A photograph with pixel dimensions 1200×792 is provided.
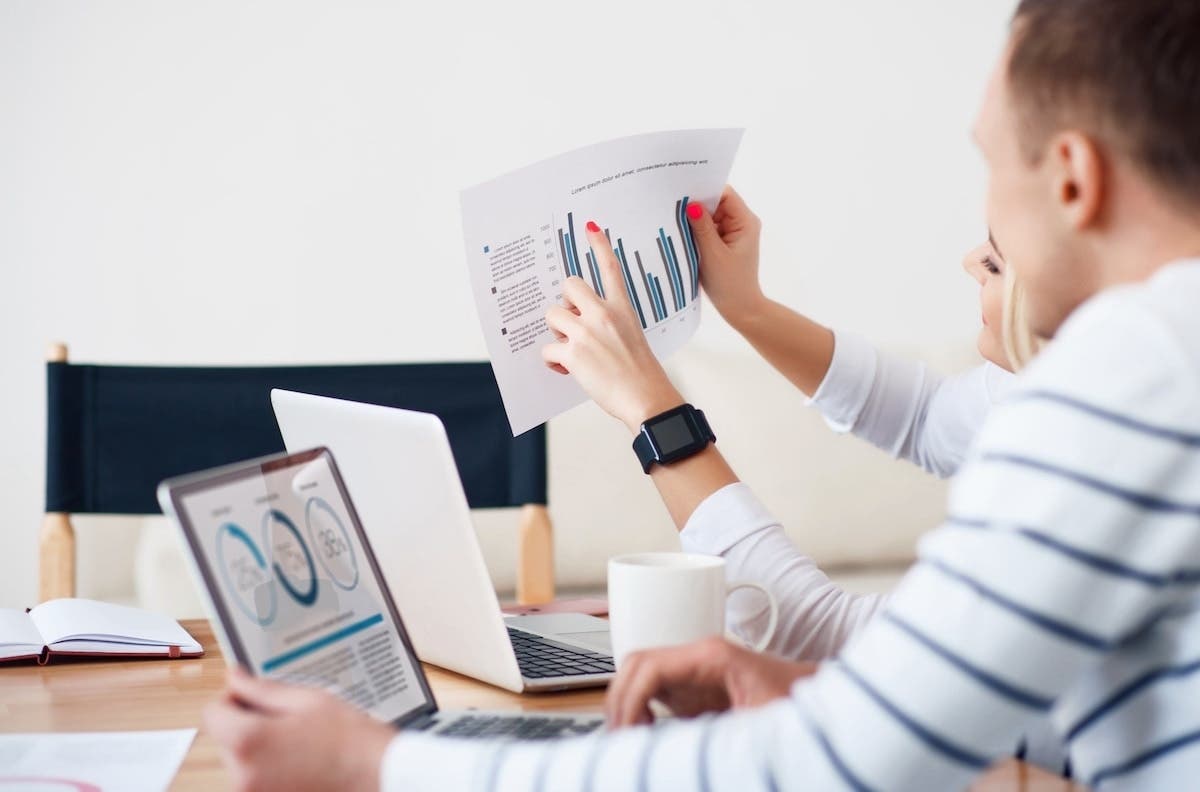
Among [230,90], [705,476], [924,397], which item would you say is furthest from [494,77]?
[705,476]

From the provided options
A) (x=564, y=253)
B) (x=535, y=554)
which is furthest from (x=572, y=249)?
(x=535, y=554)

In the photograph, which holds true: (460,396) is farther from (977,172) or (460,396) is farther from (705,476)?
(977,172)

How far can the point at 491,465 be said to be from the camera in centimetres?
178

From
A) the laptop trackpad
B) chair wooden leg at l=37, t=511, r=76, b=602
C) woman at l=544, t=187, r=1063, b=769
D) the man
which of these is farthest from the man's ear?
chair wooden leg at l=37, t=511, r=76, b=602

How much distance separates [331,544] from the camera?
0.74 metres

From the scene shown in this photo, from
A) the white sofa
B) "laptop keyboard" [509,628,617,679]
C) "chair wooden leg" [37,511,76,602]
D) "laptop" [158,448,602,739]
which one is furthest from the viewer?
the white sofa

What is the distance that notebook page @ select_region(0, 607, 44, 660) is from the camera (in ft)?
3.24

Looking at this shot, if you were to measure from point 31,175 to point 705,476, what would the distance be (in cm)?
186

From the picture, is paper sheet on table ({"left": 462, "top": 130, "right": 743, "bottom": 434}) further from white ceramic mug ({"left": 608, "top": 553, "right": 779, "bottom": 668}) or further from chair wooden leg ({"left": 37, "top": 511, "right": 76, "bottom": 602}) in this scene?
chair wooden leg ({"left": 37, "top": 511, "right": 76, "bottom": 602})

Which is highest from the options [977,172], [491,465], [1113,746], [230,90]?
[230,90]

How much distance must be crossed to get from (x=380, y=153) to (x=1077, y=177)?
199cm

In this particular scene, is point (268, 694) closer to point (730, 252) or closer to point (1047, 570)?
point (1047, 570)

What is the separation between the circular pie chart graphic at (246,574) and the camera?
65 cm

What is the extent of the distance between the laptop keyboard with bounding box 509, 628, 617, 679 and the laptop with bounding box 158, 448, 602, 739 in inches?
4.3
